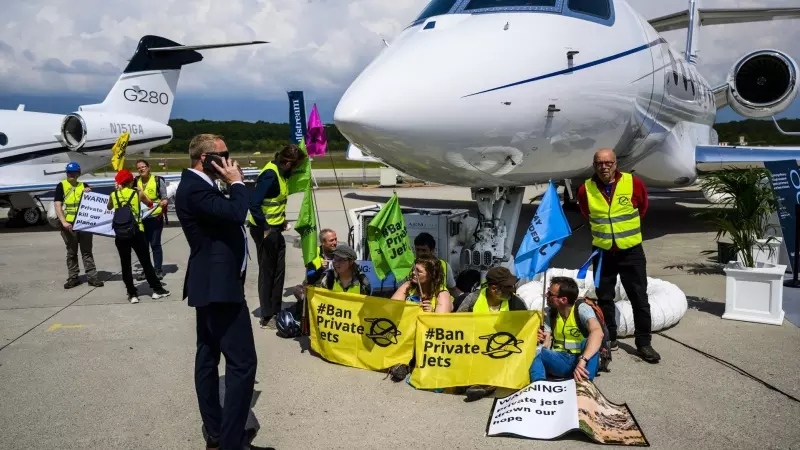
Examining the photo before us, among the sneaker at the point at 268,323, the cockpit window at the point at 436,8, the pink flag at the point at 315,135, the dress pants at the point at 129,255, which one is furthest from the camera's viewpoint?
the pink flag at the point at 315,135

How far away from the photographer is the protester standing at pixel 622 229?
520 cm

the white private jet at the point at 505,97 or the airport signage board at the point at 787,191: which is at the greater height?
the white private jet at the point at 505,97

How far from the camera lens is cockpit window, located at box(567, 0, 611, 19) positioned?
6.11 m

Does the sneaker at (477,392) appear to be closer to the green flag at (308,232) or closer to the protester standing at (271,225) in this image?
the green flag at (308,232)

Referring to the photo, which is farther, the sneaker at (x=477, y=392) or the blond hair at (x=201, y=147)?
the sneaker at (x=477, y=392)

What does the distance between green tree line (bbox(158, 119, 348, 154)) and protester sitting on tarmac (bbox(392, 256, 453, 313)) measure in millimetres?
61383

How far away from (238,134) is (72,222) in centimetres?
8095

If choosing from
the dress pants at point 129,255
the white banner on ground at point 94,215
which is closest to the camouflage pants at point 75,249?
the white banner on ground at point 94,215

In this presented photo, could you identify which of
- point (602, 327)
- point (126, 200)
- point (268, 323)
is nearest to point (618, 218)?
point (602, 327)

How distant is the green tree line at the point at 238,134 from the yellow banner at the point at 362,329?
6128 centimetres

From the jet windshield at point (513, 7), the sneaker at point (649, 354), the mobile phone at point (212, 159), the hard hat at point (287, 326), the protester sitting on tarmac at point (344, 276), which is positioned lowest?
the sneaker at point (649, 354)

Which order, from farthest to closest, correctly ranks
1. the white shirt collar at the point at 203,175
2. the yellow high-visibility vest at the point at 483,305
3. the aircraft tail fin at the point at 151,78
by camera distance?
the aircraft tail fin at the point at 151,78, the yellow high-visibility vest at the point at 483,305, the white shirt collar at the point at 203,175

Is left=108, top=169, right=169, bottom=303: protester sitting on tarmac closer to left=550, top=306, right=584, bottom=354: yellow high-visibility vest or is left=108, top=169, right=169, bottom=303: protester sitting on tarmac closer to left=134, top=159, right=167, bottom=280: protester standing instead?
left=134, top=159, right=167, bottom=280: protester standing

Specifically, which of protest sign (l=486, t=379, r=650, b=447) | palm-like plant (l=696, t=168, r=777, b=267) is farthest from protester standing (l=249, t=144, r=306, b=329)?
palm-like plant (l=696, t=168, r=777, b=267)
